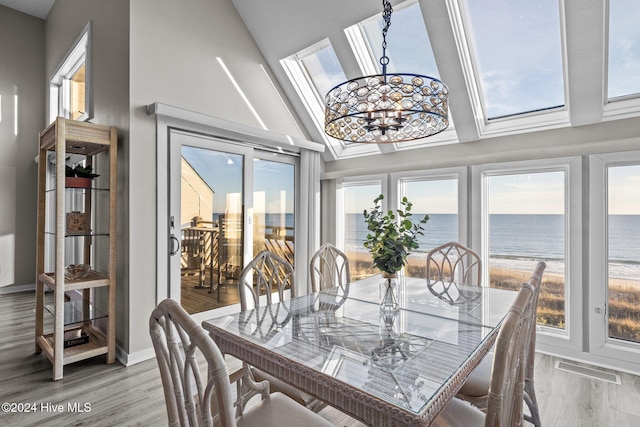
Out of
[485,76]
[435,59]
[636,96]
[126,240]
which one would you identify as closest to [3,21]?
[126,240]

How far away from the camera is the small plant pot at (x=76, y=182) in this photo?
2.73 m

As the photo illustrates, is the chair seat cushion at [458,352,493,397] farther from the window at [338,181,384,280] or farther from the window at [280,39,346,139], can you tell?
the window at [280,39,346,139]

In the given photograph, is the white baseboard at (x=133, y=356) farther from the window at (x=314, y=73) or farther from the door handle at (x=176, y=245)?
the window at (x=314, y=73)

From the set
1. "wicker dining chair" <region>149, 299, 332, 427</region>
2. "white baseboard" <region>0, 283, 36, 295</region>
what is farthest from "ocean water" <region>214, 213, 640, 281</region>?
"white baseboard" <region>0, 283, 36, 295</region>

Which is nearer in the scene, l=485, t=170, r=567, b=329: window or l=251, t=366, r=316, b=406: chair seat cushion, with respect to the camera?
l=251, t=366, r=316, b=406: chair seat cushion

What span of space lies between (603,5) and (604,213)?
1.56 m

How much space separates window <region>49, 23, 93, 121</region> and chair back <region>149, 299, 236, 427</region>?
3280 millimetres

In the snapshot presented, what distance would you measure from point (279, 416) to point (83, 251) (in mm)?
2990

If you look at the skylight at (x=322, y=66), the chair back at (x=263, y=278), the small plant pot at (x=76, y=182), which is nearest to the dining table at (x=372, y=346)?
the chair back at (x=263, y=278)

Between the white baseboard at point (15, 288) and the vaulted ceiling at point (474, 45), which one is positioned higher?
the vaulted ceiling at point (474, 45)

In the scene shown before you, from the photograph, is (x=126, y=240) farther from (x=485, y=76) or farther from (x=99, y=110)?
(x=485, y=76)

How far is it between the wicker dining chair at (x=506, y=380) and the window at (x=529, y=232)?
7.56 ft

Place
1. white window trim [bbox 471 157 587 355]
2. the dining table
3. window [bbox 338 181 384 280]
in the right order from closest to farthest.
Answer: the dining table < white window trim [bbox 471 157 587 355] < window [bbox 338 181 384 280]

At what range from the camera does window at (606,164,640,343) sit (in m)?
2.72
